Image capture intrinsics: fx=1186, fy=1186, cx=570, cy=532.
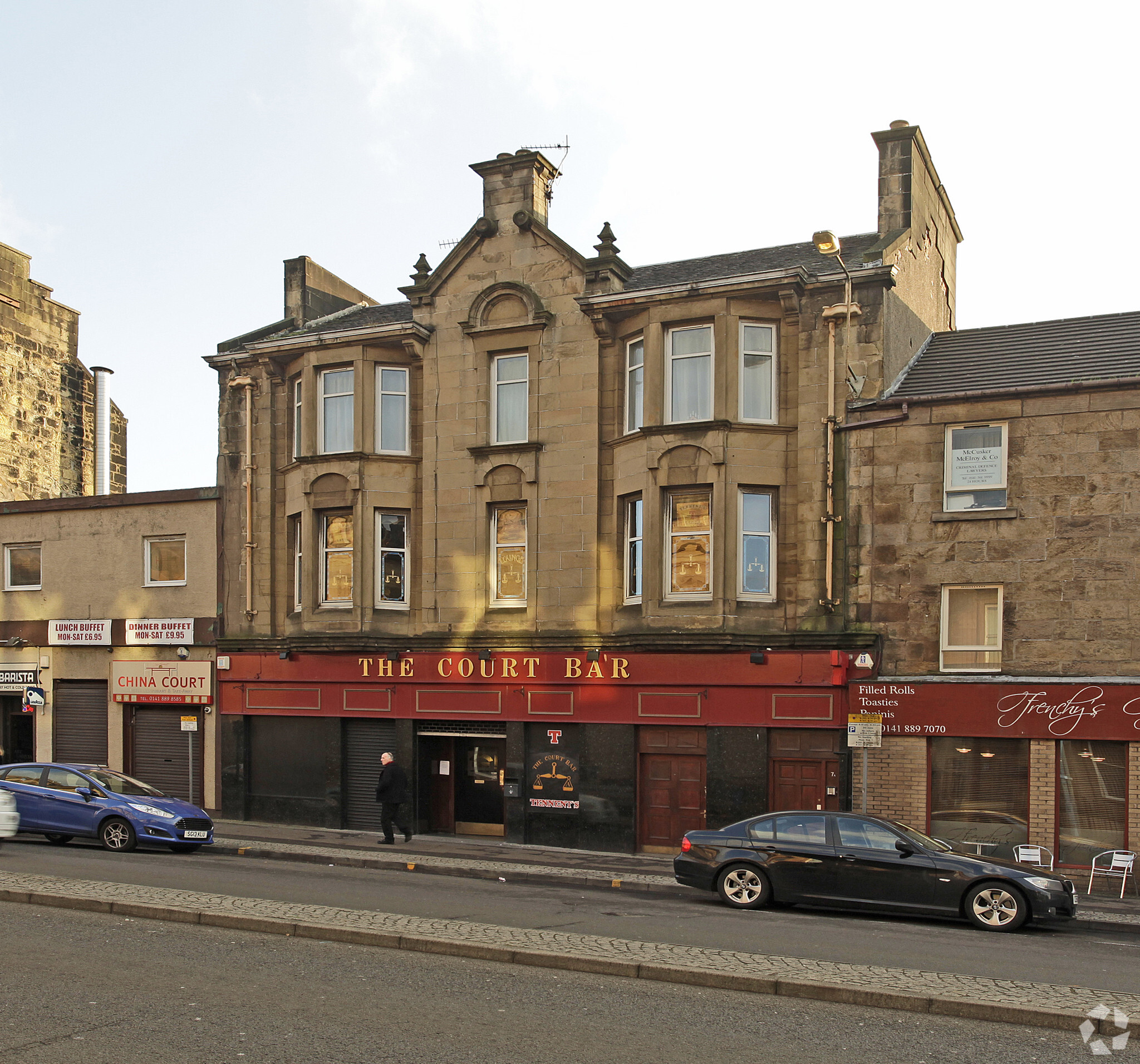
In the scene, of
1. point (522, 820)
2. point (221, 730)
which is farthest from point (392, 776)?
point (221, 730)

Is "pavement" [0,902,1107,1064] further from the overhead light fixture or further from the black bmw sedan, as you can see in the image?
the overhead light fixture

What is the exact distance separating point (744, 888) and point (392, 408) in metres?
13.3

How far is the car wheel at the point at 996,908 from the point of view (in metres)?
13.8

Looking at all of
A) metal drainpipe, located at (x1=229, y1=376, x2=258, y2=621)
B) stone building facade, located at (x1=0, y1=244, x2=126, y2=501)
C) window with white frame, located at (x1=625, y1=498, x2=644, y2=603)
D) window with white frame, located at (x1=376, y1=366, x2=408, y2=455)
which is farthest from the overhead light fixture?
stone building facade, located at (x1=0, y1=244, x2=126, y2=501)

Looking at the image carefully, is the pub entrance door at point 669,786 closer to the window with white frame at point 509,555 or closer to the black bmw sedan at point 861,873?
the window with white frame at point 509,555

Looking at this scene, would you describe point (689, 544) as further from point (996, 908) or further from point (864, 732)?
point (996, 908)

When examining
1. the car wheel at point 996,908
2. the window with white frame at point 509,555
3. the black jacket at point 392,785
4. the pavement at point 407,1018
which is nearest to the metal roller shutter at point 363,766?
the black jacket at point 392,785

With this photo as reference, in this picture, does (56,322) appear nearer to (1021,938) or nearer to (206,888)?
(206,888)

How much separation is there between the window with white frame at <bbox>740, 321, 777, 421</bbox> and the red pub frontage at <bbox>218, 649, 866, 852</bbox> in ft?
14.5

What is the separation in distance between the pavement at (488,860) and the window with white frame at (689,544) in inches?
191

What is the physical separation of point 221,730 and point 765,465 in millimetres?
13207

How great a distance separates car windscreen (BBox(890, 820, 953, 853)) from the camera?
574 inches

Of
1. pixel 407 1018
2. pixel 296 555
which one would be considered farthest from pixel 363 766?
pixel 407 1018

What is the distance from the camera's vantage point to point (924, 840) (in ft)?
48.5
